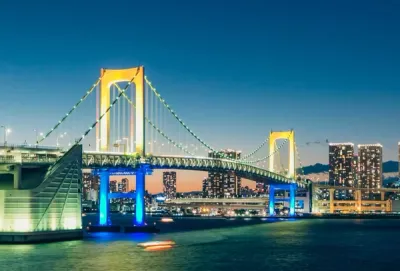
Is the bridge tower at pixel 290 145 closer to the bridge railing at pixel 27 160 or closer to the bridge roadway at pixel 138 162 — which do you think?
the bridge roadway at pixel 138 162

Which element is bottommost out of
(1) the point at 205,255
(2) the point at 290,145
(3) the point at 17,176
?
(1) the point at 205,255

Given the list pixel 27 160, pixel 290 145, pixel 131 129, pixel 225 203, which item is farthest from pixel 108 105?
pixel 225 203

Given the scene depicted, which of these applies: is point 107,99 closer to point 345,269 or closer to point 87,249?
point 87,249

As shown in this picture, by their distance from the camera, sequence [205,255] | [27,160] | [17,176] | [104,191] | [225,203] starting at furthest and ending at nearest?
1. [225,203]
2. [104,191]
3. [27,160]
4. [17,176]
5. [205,255]

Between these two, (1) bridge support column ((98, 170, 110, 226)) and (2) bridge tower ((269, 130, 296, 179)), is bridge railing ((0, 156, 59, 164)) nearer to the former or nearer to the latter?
(1) bridge support column ((98, 170, 110, 226))

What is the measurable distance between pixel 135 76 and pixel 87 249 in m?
23.8

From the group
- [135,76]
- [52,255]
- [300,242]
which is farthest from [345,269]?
[135,76]

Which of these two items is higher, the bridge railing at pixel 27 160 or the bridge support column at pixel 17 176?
the bridge railing at pixel 27 160

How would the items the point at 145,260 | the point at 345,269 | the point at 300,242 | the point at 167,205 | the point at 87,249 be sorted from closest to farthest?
the point at 345,269, the point at 145,260, the point at 87,249, the point at 300,242, the point at 167,205

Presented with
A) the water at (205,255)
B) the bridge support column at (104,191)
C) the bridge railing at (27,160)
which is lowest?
the water at (205,255)

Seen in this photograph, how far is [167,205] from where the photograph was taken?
191500 mm

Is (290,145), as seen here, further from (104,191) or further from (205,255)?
(205,255)

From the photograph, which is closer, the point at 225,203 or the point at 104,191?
the point at 104,191

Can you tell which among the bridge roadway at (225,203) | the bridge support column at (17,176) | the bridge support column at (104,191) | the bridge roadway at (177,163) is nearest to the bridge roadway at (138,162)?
the bridge roadway at (177,163)
